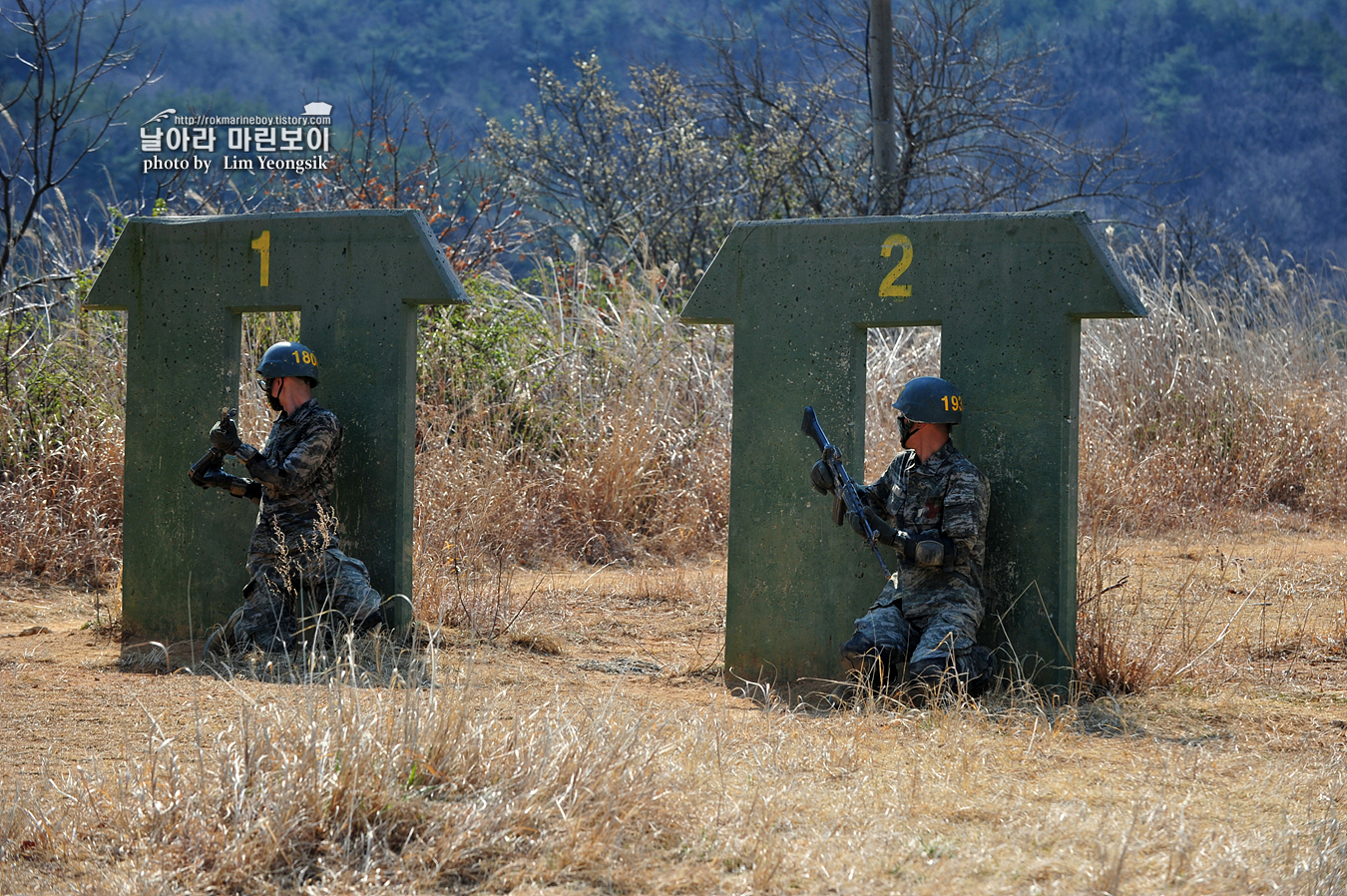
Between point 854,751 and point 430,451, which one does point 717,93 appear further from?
point 854,751

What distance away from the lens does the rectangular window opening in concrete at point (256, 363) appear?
8.61 meters

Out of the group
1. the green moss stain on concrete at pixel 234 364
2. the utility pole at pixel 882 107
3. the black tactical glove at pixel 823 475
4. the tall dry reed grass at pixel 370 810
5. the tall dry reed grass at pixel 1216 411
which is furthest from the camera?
the utility pole at pixel 882 107

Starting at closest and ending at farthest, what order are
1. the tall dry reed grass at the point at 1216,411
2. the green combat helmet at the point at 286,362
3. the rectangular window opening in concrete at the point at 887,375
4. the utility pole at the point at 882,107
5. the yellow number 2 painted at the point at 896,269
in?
the yellow number 2 painted at the point at 896,269 < the green combat helmet at the point at 286,362 < the rectangular window opening in concrete at the point at 887,375 < the tall dry reed grass at the point at 1216,411 < the utility pole at the point at 882,107

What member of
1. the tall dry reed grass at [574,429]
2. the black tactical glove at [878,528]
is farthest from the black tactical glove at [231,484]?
the black tactical glove at [878,528]

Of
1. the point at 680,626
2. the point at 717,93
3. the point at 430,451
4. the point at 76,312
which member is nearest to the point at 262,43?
the point at 717,93

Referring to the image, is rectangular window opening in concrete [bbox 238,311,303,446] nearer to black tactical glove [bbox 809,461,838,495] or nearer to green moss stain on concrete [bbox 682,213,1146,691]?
green moss stain on concrete [bbox 682,213,1146,691]

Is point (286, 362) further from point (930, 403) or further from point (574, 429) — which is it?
point (574, 429)

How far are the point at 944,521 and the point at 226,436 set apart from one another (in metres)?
3.43

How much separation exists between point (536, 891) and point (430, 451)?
248 inches

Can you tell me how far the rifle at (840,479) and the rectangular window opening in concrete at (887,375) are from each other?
498 cm

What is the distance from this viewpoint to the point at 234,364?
7.03 metres

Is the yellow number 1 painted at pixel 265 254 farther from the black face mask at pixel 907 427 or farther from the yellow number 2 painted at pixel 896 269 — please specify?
the black face mask at pixel 907 427

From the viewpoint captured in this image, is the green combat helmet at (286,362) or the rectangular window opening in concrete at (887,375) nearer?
the green combat helmet at (286,362)

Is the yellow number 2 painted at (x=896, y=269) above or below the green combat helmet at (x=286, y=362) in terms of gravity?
above
